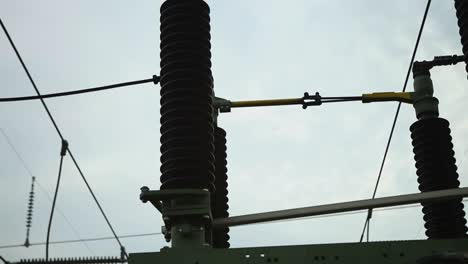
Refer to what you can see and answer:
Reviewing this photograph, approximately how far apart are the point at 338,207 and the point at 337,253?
129 centimetres

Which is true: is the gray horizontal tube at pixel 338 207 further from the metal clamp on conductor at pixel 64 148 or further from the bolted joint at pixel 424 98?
the bolted joint at pixel 424 98

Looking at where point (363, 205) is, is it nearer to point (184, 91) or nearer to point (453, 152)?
point (184, 91)

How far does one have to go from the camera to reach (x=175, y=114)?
429 cm

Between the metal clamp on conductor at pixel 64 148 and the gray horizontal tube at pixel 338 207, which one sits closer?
the gray horizontal tube at pixel 338 207

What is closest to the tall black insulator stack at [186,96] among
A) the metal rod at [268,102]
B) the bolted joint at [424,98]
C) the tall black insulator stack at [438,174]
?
the tall black insulator stack at [438,174]

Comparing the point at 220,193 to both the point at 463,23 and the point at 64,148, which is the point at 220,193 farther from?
the point at 463,23

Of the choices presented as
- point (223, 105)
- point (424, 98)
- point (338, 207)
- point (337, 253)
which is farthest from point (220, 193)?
point (337, 253)

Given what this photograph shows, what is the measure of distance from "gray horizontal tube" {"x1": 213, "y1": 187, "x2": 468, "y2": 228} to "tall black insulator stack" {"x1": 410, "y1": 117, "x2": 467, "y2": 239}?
4.90 ft

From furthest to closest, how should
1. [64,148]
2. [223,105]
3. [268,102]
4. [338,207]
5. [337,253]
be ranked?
[268,102] < [223,105] < [64,148] < [338,207] < [337,253]

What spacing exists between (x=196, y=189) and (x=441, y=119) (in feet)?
11.7

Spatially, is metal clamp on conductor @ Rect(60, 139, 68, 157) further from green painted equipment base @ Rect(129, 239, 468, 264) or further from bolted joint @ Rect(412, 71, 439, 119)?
bolted joint @ Rect(412, 71, 439, 119)

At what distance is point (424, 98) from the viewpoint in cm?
690

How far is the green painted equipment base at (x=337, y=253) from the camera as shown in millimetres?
3455

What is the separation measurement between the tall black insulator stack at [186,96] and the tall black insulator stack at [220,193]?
1520 millimetres
